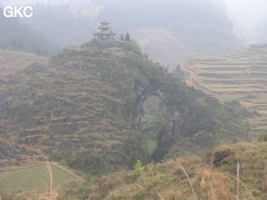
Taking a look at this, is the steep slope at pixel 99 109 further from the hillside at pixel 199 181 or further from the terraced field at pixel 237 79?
the hillside at pixel 199 181

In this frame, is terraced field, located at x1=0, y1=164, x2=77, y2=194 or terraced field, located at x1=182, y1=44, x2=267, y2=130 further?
terraced field, located at x1=182, y1=44, x2=267, y2=130

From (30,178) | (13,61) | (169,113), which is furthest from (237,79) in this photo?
(13,61)

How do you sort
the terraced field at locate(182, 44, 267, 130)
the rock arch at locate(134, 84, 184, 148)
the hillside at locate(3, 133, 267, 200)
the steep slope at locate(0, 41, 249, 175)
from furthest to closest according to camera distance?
the terraced field at locate(182, 44, 267, 130) → the rock arch at locate(134, 84, 184, 148) → the steep slope at locate(0, 41, 249, 175) → the hillside at locate(3, 133, 267, 200)

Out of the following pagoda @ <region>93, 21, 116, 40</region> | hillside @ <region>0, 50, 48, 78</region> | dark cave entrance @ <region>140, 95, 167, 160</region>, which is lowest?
dark cave entrance @ <region>140, 95, 167, 160</region>

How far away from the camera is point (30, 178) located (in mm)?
22188

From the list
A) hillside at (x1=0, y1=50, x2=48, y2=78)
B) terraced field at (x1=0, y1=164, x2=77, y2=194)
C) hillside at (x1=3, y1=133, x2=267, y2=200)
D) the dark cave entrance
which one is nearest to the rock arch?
the dark cave entrance

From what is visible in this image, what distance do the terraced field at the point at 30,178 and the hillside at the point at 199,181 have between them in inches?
354

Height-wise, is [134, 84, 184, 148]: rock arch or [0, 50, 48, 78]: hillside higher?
[0, 50, 48, 78]: hillside

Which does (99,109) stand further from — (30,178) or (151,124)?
(151,124)

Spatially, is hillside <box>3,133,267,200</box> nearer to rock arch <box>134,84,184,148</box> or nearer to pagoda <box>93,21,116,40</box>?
rock arch <box>134,84,184,148</box>

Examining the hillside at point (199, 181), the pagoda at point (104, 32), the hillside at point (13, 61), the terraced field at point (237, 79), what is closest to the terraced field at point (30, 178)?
the hillside at point (199, 181)

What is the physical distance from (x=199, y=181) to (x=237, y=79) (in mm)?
58819

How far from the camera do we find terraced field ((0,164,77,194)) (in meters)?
20.5

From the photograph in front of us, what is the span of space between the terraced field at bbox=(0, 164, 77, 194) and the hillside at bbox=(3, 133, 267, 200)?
9.00 m
